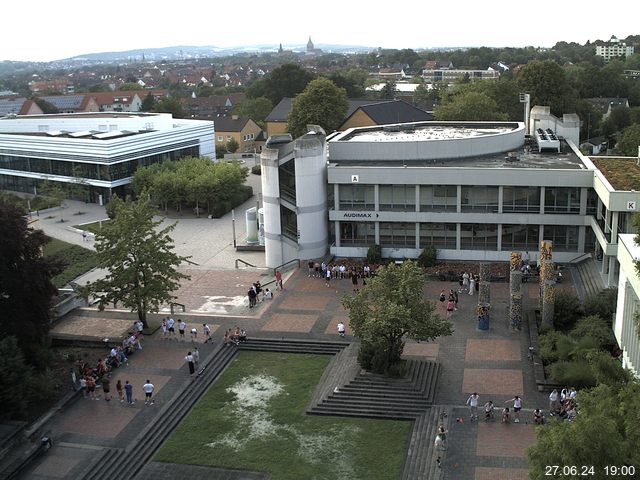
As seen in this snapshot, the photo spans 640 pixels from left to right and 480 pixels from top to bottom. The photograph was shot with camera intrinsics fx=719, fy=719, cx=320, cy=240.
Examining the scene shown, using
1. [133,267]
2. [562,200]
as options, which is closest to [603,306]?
[562,200]

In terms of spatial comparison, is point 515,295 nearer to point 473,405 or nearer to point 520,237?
point 473,405

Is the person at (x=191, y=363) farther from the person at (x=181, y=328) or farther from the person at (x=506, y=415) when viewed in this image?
the person at (x=506, y=415)

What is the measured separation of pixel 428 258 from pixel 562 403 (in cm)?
1939

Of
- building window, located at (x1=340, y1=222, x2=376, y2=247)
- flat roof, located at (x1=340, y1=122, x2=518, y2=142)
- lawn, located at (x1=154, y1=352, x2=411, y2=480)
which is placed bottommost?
lawn, located at (x1=154, y1=352, x2=411, y2=480)

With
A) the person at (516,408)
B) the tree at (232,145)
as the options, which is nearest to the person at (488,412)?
the person at (516,408)

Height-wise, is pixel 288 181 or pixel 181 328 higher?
pixel 288 181

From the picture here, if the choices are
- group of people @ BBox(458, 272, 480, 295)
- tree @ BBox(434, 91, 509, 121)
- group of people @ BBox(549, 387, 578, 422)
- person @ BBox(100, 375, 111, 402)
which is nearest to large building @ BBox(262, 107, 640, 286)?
group of people @ BBox(458, 272, 480, 295)

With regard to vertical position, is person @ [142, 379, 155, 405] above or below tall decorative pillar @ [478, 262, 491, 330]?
below

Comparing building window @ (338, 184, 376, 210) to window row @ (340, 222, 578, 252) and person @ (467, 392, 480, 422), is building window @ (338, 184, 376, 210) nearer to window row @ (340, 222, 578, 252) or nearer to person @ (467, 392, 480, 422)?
window row @ (340, 222, 578, 252)

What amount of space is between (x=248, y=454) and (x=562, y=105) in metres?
72.3

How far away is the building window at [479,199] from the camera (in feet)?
152

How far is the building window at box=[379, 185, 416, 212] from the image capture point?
156ft

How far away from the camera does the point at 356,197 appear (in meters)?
48.5

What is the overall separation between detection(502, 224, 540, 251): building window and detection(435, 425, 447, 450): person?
2255 cm
